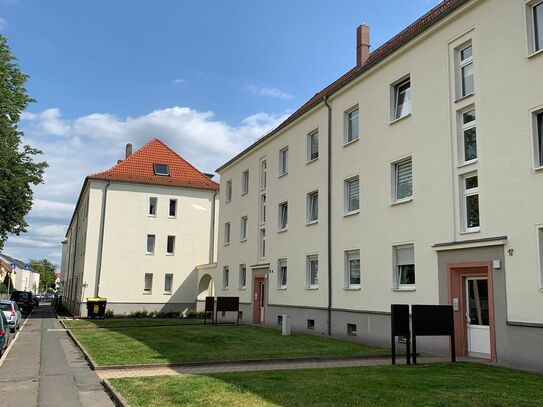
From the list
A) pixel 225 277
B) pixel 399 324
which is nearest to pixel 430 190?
pixel 399 324

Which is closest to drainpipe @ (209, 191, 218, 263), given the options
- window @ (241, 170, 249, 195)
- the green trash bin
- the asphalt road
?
the green trash bin

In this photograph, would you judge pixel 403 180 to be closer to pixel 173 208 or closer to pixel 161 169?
pixel 173 208

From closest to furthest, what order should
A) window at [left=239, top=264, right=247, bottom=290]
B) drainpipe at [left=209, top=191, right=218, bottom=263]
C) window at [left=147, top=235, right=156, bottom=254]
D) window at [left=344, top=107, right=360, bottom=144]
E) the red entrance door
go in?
window at [left=344, top=107, right=360, bottom=144] < the red entrance door < window at [left=239, top=264, right=247, bottom=290] < window at [left=147, top=235, right=156, bottom=254] < drainpipe at [left=209, top=191, right=218, bottom=263]

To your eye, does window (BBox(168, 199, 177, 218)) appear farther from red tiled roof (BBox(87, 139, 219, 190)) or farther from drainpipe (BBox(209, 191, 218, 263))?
drainpipe (BBox(209, 191, 218, 263))

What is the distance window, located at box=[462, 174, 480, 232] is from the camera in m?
14.3

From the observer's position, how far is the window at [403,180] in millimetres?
17202

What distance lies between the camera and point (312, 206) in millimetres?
23859

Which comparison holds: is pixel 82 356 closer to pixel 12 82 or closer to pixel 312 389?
pixel 312 389

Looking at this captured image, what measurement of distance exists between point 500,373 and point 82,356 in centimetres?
1115

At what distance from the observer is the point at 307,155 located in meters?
24.2

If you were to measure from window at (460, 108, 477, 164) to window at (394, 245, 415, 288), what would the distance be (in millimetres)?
3464

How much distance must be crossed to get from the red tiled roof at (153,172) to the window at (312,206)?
2055 cm

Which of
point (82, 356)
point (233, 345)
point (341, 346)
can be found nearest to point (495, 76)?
point (341, 346)

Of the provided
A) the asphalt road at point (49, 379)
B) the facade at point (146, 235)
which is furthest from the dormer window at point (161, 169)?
the asphalt road at point (49, 379)
